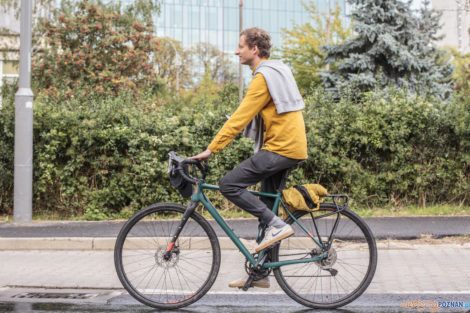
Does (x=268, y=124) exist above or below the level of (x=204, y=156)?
above

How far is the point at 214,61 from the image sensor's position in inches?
2147

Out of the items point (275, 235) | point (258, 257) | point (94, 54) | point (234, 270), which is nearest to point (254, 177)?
point (275, 235)

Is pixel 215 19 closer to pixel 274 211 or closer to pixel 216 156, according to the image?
pixel 216 156

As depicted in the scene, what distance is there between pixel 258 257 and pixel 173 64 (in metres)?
44.7

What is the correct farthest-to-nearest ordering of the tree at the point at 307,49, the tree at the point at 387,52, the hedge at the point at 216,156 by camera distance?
1. the tree at the point at 307,49
2. the tree at the point at 387,52
3. the hedge at the point at 216,156

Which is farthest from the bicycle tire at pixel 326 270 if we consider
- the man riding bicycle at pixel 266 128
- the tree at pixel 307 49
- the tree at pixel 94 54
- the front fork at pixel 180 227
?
the tree at pixel 307 49

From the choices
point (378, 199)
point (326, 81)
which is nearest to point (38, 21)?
point (326, 81)

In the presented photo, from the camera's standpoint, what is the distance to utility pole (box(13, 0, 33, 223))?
916 centimetres

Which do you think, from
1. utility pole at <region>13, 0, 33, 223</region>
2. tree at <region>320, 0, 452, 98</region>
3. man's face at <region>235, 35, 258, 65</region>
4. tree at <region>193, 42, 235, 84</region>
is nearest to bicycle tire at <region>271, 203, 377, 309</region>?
man's face at <region>235, 35, 258, 65</region>

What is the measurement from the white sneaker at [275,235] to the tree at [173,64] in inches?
1600

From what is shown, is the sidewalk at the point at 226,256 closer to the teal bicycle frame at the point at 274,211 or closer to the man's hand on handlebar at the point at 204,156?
the teal bicycle frame at the point at 274,211

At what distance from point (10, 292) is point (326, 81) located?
15.6 meters

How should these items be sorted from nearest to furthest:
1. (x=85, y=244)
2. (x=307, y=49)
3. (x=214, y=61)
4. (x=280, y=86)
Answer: (x=280, y=86) < (x=85, y=244) < (x=307, y=49) < (x=214, y=61)

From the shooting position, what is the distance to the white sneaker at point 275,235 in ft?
13.4
